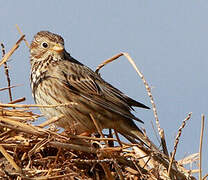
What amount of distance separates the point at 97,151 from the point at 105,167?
0.18m

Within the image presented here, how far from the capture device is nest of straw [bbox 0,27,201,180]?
4.13 metres

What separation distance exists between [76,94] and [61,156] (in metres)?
1.93

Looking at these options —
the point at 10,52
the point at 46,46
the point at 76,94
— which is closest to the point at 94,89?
the point at 76,94

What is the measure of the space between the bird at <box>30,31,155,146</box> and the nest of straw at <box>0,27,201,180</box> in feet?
3.51

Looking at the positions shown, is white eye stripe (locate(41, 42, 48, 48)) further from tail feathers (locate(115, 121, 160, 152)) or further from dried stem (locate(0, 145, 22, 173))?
dried stem (locate(0, 145, 22, 173))

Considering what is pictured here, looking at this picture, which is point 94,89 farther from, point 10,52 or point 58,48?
point 10,52

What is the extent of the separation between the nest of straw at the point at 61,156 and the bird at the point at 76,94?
1.07m

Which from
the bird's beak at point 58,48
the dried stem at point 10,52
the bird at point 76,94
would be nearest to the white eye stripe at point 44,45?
the bird at point 76,94

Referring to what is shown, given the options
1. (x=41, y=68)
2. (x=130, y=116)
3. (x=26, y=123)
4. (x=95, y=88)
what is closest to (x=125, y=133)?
(x=130, y=116)

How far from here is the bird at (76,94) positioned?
19.4 feet

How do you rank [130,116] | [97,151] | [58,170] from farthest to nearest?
[130,116] → [97,151] → [58,170]

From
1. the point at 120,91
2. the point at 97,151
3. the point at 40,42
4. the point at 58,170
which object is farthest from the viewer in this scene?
the point at 40,42

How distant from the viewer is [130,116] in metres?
5.73

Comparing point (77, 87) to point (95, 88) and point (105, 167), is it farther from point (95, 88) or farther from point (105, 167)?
point (105, 167)
